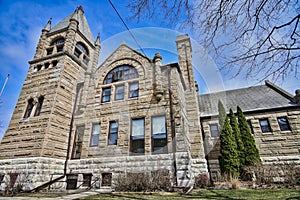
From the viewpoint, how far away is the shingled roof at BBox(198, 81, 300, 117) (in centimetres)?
1549

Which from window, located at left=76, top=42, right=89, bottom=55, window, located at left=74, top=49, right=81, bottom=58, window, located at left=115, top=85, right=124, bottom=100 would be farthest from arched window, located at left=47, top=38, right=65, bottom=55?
window, located at left=115, top=85, right=124, bottom=100

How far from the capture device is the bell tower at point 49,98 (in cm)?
1108

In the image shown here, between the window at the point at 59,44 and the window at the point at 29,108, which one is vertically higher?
the window at the point at 59,44

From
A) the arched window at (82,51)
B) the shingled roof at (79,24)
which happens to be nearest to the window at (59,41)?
the shingled roof at (79,24)

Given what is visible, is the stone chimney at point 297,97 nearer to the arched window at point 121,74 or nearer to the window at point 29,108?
the arched window at point 121,74

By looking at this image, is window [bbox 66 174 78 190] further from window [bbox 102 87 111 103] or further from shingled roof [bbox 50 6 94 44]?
shingled roof [bbox 50 6 94 44]

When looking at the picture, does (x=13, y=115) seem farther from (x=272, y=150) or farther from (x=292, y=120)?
(x=292, y=120)

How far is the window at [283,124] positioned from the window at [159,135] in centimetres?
1105

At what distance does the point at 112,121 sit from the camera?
39.0ft

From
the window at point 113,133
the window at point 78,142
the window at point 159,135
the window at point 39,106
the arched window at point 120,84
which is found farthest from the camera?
the arched window at point 120,84

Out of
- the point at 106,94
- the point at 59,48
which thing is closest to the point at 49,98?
the point at 106,94

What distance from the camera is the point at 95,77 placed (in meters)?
14.1

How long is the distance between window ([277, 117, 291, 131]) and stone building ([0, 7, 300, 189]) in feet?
0.41

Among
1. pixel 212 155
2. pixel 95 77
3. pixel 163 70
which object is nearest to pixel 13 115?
pixel 95 77
